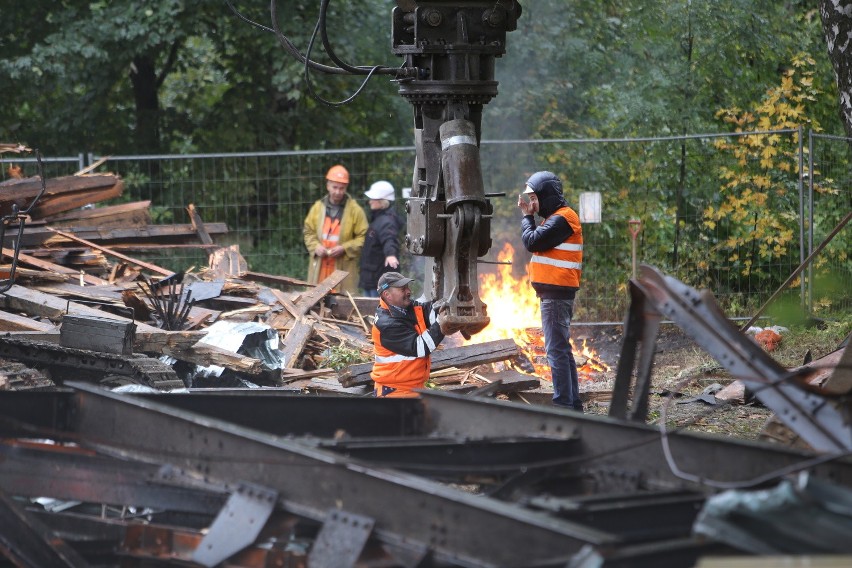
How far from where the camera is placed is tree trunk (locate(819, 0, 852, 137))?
31.2ft

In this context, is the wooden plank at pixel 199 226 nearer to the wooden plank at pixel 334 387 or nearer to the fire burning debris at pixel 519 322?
the fire burning debris at pixel 519 322

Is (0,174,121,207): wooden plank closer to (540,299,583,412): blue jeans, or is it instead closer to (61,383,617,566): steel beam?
(540,299,583,412): blue jeans

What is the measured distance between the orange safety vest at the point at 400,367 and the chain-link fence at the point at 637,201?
6.02 metres

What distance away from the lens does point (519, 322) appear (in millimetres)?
14273

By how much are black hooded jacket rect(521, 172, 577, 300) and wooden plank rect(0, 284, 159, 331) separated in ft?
13.9

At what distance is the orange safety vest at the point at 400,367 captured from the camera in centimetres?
955

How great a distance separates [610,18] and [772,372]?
1679 cm

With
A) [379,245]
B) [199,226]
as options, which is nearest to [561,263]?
[379,245]

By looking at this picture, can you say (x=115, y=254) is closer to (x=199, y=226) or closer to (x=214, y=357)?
(x=199, y=226)

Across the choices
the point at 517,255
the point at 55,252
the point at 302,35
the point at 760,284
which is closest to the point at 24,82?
the point at 302,35

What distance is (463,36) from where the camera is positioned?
32.8 feet

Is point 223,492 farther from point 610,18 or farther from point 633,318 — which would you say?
point 610,18

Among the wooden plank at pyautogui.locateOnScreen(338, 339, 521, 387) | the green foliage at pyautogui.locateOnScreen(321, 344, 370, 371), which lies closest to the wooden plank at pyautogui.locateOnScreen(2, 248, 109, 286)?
the green foliage at pyautogui.locateOnScreen(321, 344, 370, 371)

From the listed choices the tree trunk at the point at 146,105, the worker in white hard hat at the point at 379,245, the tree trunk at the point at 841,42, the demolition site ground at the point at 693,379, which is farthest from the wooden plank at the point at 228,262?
the tree trunk at the point at 841,42
